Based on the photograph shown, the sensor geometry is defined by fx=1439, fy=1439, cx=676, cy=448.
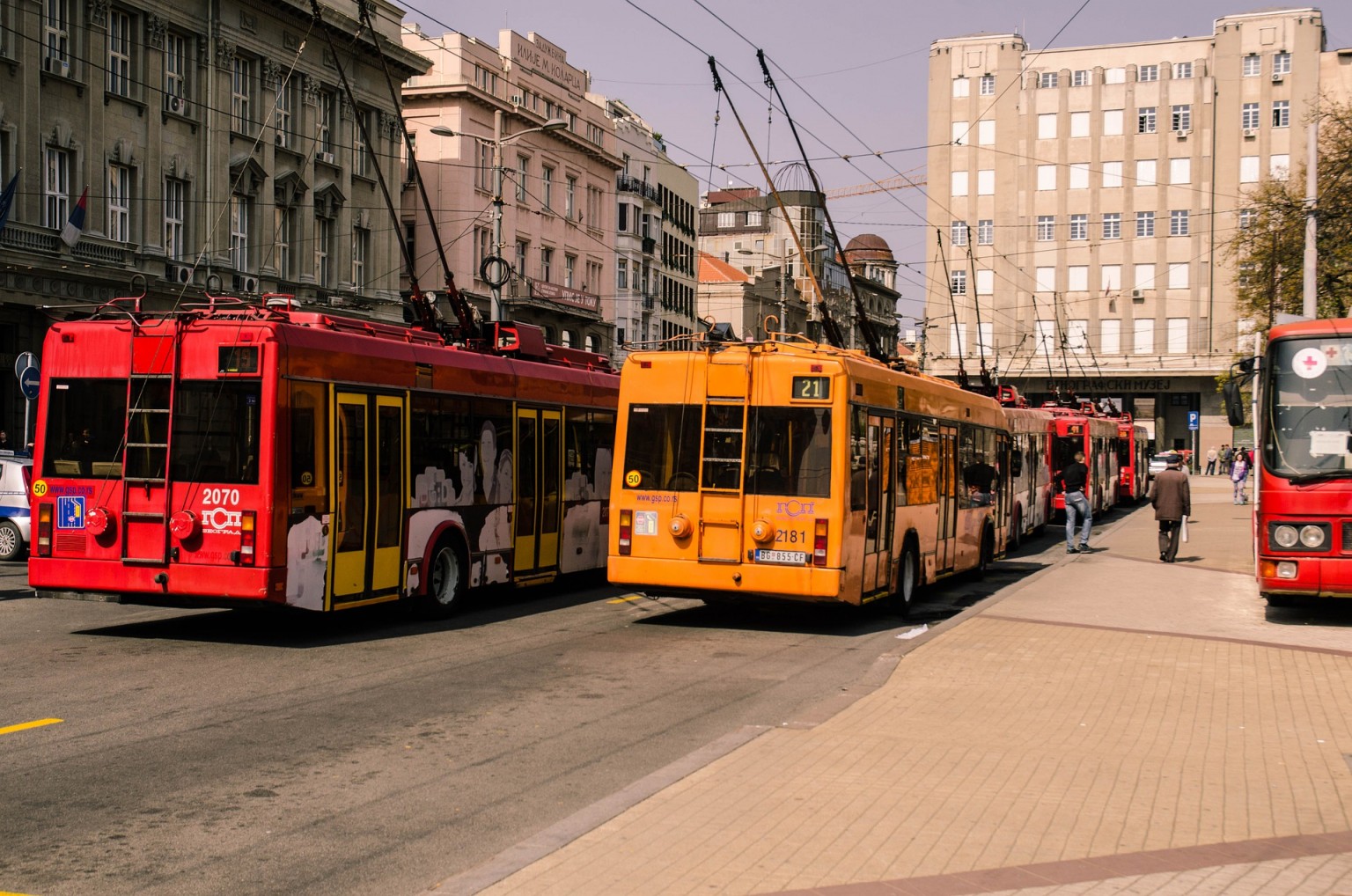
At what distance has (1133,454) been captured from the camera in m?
51.7

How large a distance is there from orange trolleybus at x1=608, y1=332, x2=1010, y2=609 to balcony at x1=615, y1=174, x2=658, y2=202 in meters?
59.5

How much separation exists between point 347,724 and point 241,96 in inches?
1413

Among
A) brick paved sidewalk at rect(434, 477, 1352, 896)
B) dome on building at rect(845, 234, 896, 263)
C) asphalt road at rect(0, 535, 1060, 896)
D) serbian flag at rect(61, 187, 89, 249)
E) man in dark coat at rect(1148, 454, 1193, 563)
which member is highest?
dome on building at rect(845, 234, 896, 263)

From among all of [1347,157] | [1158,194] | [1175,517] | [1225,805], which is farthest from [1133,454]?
[1225,805]

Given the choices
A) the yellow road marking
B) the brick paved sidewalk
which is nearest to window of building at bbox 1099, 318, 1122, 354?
the brick paved sidewalk

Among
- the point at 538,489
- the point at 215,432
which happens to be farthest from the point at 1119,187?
the point at 215,432

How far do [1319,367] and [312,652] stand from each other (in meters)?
10.5

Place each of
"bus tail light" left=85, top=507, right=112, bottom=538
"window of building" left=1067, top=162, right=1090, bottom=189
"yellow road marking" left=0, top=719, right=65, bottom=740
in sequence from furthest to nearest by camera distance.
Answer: "window of building" left=1067, top=162, right=1090, bottom=189
"bus tail light" left=85, top=507, right=112, bottom=538
"yellow road marking" left=0, top=719, right=65, bottom=740

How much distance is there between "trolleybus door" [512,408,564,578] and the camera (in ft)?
55.3

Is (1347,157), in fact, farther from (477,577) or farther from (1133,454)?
(1133,454)

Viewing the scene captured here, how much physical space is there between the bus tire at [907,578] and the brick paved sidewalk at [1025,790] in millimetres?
2860

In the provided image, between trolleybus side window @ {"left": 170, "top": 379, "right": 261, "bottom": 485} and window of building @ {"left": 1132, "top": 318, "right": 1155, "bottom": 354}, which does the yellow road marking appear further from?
window of building @ {"left": 1132, "top": 318, "right": 1155, "bottom": 354}

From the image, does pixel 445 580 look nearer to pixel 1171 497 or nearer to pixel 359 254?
pixel 1171 497

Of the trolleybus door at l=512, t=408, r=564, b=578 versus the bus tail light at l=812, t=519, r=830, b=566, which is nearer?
the bus tail light at l=812, t=519, r=830, b=566
